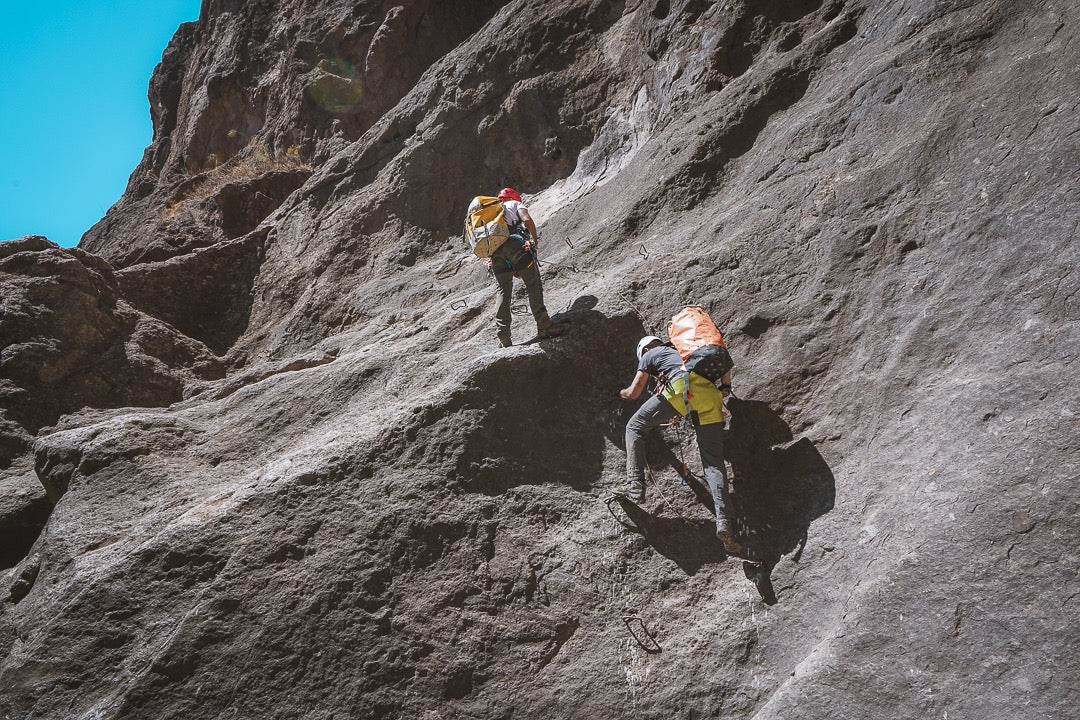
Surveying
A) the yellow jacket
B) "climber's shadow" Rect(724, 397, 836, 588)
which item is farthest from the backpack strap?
"climber's shadow" Rect(724, 397, 836, 588)

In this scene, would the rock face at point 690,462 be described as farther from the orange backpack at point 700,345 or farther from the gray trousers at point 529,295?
the orange backpack at point 700,345

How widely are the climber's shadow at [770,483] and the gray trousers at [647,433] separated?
264 mm

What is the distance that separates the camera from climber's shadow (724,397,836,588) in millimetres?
5523

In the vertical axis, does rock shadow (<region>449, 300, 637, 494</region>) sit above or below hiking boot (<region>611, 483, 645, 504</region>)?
above

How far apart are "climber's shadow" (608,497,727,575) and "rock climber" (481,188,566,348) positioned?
6.97 feet

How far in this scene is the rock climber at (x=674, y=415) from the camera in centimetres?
565

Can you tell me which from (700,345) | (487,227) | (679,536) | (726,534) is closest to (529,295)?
(487,227)

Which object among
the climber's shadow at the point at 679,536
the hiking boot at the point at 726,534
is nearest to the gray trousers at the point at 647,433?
the hiking boot at the point at 726,534

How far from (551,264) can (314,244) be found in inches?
240

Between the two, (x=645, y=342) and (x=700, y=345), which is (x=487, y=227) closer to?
(x=645, y=342)

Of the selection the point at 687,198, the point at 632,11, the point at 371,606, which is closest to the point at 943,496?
the point at 371,606

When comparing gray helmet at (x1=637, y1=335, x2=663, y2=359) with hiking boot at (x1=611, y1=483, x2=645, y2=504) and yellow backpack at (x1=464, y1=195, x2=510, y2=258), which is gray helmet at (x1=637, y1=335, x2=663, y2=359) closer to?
hiking boot at (x1=611, y1=483, x2=645, y2=504)

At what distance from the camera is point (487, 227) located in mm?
7367

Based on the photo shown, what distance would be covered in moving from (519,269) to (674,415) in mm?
2385
